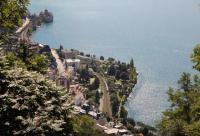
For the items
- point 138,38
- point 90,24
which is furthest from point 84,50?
point 90,24

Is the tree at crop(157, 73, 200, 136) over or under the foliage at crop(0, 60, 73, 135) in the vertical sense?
under

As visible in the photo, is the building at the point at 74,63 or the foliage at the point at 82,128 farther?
the building at the point at 74,63

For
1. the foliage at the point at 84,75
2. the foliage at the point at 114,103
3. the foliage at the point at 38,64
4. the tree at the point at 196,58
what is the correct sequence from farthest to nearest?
the foliage at the point at 84,75, the foliage at the point at 114,103, the foliage at the point at 38,64, the tree at the point at 196,58

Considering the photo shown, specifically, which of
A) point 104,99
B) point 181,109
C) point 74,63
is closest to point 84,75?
point 74,63

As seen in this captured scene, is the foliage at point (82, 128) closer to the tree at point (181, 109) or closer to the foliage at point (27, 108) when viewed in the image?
the foliage at point (27, 108)

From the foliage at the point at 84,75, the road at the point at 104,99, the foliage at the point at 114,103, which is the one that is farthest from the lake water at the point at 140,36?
the foliage at the point at 84,75

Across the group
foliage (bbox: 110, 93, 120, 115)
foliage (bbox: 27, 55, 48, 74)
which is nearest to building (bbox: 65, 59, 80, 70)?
foliage (bbox: 110, 93, 120, 115)

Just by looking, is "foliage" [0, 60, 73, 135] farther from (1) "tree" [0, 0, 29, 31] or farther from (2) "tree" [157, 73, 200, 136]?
(2) "tree" [157, 73, 200, 136]

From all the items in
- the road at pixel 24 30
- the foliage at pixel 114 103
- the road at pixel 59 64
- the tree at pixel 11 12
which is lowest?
the foliage at pixel 114 103
